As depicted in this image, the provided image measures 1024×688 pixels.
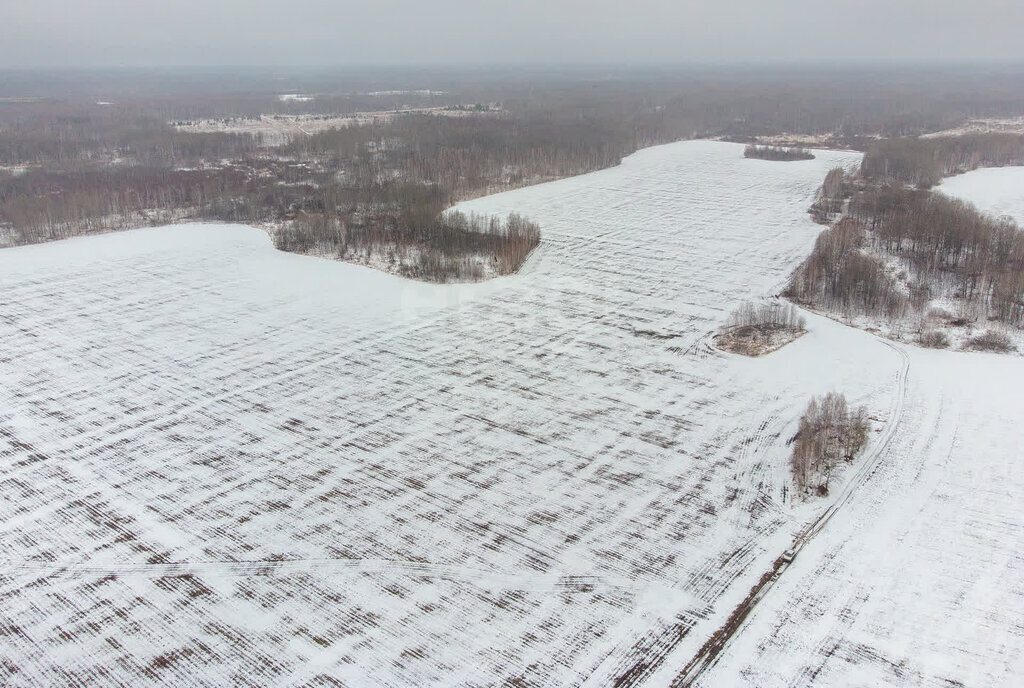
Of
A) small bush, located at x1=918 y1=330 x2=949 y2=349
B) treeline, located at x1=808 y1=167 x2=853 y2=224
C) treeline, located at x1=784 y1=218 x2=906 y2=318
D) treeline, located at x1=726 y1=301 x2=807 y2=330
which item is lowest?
small bush, located at x1=918 y1=330 x2=949 y2=349

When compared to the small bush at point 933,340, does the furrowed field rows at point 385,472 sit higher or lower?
lower

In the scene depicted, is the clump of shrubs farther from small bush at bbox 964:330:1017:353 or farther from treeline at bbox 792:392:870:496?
small bush at bbox 964:330:1017:353

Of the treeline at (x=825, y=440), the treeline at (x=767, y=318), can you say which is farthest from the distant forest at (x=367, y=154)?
the treeline at (x=825, y=440)

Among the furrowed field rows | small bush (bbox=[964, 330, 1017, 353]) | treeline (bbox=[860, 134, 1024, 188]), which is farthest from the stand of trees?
treeline (bbox=[860, 134, 1024, 188])

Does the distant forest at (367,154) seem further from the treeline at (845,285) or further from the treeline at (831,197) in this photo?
the treeline at (845,285)

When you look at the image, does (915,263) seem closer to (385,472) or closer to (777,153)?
(385,472)

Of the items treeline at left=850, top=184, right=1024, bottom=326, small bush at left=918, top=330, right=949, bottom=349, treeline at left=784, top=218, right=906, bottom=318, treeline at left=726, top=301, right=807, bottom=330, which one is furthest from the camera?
treeline at left=784, top=218, right=906, bottom=318
